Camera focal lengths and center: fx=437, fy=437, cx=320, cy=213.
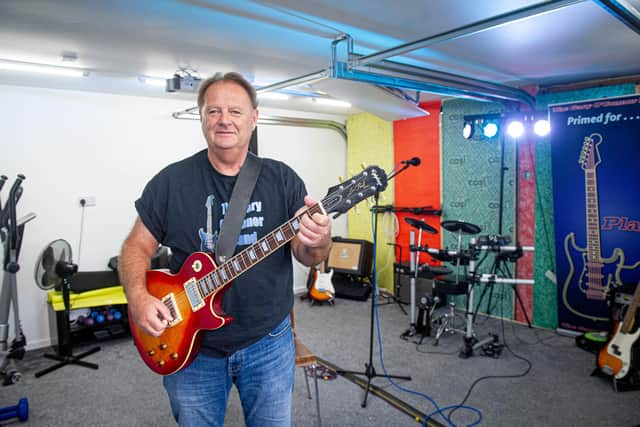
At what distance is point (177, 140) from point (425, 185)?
3177 mm

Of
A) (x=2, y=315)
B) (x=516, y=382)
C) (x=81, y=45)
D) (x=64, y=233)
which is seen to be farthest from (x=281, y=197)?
(x=64, y=233)

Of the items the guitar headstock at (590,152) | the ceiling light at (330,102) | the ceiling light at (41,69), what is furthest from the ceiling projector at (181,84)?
the guitar headstock at (590,152)

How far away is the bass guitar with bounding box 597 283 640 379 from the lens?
10.6 ft

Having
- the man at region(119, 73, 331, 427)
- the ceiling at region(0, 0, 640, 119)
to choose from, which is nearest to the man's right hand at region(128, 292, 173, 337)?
the man at region(119, 73, 331, 427)

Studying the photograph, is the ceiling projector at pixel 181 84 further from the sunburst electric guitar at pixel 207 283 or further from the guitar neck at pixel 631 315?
the guitar neck at pixel 631 315

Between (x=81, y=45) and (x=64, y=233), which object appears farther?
(x=64, y=233)

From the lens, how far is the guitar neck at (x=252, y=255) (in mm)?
1401

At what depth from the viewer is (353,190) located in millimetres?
1433

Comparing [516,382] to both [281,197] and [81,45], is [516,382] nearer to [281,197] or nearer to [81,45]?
[281,197]

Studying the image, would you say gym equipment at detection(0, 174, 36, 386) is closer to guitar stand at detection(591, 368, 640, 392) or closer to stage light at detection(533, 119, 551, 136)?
guitar stand at detection(591, 368, 640, 392)

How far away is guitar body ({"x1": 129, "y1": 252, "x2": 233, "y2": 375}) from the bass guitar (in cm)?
323

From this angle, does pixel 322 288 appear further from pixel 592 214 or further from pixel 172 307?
pixel 172 307

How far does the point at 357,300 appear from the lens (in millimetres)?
5773

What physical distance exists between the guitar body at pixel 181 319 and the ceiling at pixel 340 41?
151cm
